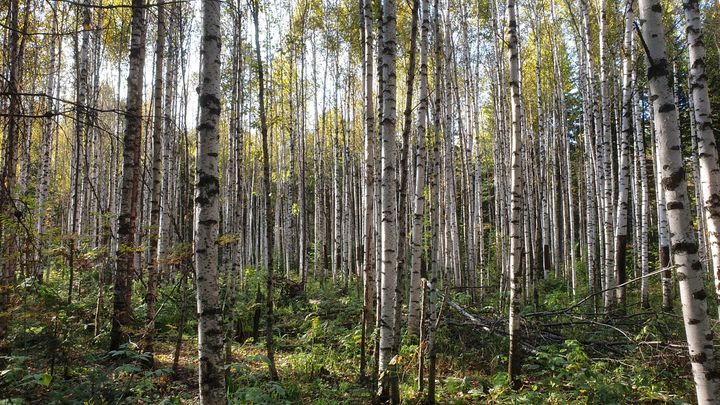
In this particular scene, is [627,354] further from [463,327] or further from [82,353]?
[82,353]

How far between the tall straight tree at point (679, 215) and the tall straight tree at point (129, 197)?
19.2ft

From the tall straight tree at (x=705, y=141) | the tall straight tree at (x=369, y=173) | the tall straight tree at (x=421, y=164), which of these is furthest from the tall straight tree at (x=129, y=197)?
the tall straight tree at (x=705, y=141)

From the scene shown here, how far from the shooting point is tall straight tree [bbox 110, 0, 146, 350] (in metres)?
5.77

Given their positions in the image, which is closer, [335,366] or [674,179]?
[674,179]

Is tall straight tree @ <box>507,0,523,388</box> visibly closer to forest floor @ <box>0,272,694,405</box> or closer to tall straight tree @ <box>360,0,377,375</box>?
forest floor @ <box>0,272,694,405</box>

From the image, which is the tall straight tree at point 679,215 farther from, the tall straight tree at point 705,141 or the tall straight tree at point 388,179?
the tall straight tree at point 388,179

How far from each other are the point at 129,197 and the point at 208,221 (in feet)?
11.4

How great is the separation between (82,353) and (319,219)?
1203 cm

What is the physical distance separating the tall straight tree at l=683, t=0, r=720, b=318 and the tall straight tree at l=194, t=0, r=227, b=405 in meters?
4.02

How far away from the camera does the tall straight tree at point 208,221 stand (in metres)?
3.12

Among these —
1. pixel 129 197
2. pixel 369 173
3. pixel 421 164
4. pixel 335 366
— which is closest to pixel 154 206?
pixel 129 197

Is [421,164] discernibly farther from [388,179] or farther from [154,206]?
[154,206]

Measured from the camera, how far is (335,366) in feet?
20.9

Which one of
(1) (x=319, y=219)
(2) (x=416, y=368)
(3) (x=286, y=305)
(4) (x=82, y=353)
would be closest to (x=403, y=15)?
(1) (x=319, y=219)
